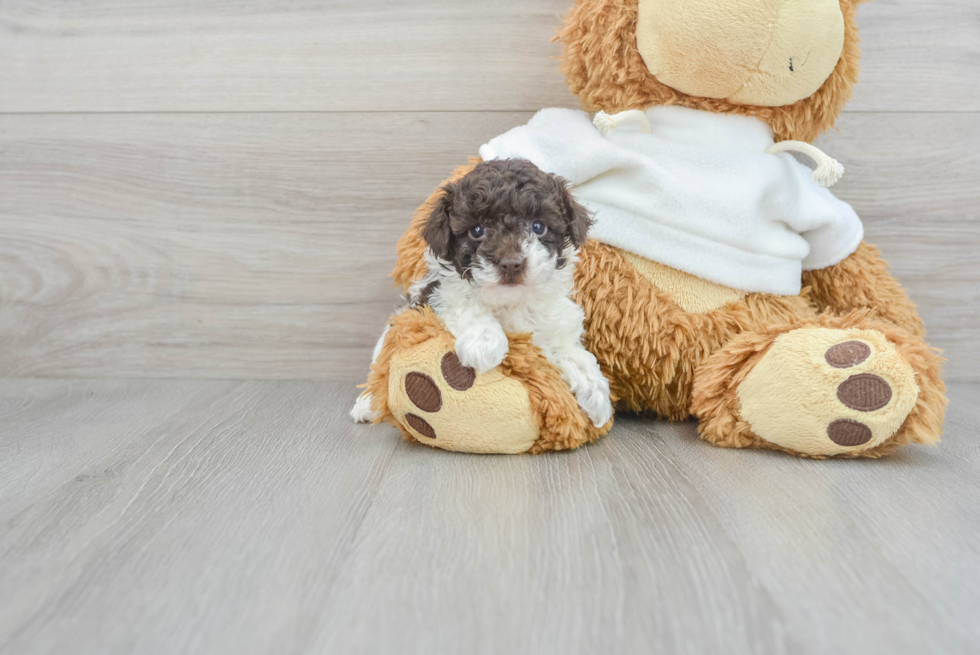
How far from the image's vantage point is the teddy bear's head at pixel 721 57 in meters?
1.06

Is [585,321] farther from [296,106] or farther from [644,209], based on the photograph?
[296,106]

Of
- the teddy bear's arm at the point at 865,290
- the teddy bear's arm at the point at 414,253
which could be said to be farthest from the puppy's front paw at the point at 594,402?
the teddy bear's arm at the point at 865,290

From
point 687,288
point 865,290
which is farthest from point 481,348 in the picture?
point 865,290

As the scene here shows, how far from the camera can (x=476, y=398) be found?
99cm

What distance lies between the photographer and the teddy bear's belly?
117 cm

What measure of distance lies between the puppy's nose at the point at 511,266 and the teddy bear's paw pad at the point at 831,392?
41 centimetres

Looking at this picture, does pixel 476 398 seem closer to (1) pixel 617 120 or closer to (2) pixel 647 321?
(2) pixel 647 321

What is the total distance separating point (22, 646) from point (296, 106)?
3.68 feet

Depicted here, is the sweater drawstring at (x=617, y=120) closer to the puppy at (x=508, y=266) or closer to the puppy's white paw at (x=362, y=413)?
the puppy at (x=508, y=266)

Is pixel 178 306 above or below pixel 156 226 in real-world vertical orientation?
below

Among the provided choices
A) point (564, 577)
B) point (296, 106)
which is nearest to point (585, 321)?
point (564, 577)

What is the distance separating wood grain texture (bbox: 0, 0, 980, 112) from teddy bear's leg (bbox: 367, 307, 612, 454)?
0.62 m

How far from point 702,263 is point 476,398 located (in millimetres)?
444

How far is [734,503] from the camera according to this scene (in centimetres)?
86
